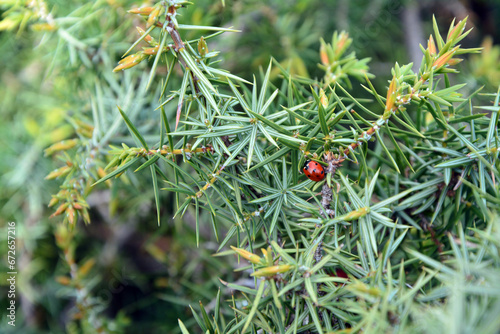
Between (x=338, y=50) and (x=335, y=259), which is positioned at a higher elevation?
(x=338, y=50)

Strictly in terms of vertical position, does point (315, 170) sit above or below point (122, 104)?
above

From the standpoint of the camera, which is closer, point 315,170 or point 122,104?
point 315,170

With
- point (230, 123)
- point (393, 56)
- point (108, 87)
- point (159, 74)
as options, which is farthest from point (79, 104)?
point (393, 56)

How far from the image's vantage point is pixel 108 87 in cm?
92

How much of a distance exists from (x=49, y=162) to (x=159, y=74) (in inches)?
17.5

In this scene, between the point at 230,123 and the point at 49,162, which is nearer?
the point at 230,123

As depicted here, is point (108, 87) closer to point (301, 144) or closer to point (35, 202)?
point (35, 202)

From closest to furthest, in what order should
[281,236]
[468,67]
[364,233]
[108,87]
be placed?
[364,233]
[281,236]
[108,87]
[468,67]

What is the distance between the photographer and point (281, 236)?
57 centimetres

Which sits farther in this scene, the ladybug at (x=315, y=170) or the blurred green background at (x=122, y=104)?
the blurred green background at (x=122, y=104)

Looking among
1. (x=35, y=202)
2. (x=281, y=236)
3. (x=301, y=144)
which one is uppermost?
(x=301, y=144)

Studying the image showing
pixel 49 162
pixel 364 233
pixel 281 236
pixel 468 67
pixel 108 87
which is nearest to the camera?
pixel 364 233

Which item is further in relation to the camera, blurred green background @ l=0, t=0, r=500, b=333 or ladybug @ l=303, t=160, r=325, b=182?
blurred green background @ l=0, t=0, r=500, b=333

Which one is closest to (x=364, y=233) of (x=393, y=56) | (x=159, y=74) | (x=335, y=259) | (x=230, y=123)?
(x=335, y=259)
